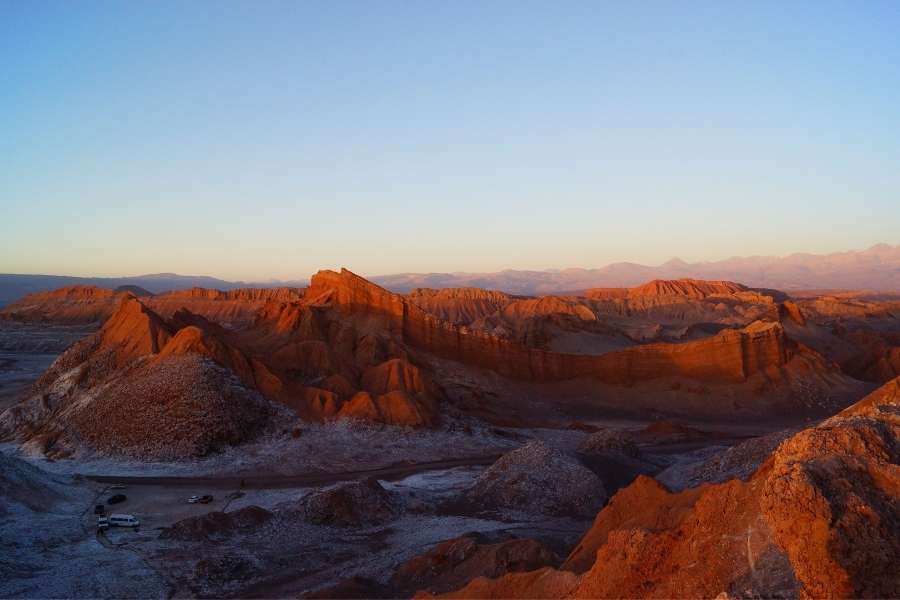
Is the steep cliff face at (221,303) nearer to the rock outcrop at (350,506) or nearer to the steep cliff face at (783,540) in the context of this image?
the rock outcrop at (350,506)

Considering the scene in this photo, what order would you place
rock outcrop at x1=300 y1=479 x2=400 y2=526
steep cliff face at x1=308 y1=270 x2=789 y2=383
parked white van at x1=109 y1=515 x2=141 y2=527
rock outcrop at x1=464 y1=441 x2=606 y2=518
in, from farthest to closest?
steep cliff face at x1=308 y1=270 x2=789 y2=383, rock outcrop at x1=464 y1=441 x2=606 y2=518, rock outcrop at x1=300 y1=479 x2=400 y2=526, parked white van at x1=109 y1=515 x2=141 y2=527

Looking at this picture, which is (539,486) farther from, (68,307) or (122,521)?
(68,307)

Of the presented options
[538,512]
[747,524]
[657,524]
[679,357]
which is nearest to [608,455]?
[538,512]

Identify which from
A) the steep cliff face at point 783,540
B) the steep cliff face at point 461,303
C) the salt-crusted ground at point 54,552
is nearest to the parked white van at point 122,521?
the salt-crusted ground at point 54,552

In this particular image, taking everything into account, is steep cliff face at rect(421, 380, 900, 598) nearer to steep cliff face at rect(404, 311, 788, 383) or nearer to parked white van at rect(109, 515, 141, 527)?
parked white van at rect(109, 515, 141, 527)

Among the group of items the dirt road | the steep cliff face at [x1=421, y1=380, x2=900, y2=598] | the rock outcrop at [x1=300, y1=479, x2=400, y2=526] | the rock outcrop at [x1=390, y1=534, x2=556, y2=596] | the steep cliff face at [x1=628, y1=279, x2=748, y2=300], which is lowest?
the dirt road

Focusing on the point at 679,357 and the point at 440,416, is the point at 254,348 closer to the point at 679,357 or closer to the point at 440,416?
the point at 440,416

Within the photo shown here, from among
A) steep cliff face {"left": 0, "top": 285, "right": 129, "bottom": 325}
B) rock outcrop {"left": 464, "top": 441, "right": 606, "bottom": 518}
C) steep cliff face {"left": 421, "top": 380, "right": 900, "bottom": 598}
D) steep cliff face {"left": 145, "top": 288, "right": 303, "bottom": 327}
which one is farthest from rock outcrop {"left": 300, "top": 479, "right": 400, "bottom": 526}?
steep cliff face {"left": 0, "top": 285, "right": 129, "bottom": 325}
